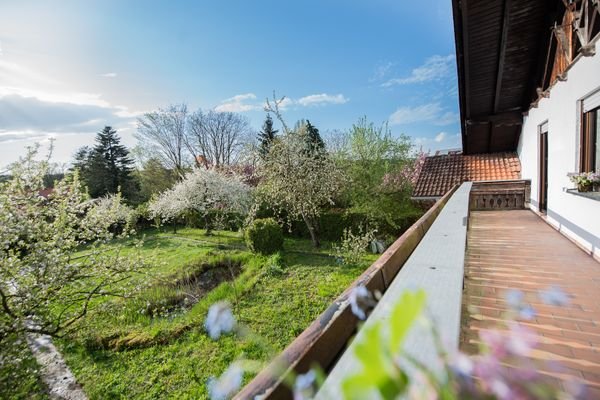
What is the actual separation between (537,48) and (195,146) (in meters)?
23.2

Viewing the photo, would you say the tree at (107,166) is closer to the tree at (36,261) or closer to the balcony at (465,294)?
the tree at (36,261)

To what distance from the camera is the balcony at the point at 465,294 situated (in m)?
0.74

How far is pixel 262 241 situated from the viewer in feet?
30.6

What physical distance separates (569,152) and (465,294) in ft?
12.3

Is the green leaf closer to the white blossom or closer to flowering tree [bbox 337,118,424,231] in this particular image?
flowering tree [bbox 337,118,424,231]

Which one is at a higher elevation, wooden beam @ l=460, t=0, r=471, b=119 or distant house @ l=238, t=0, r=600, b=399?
wooden beam @ l=460, t=0, r=471, b=119

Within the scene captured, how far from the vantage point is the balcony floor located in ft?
5.83

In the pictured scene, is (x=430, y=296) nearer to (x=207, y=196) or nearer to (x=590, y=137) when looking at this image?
(x=590, y=137)

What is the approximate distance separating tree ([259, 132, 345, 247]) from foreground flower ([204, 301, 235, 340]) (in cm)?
906

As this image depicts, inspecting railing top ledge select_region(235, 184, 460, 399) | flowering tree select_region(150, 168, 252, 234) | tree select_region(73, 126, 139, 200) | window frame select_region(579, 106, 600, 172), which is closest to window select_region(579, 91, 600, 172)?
window frame select_region(579, 106, 600, 172)

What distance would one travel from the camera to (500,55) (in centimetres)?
587

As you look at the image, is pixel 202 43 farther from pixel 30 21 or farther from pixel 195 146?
pixel 195 146

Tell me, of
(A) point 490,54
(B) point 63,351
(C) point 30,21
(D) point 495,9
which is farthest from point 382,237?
(C) point 30,21

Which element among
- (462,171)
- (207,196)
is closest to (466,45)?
(462,171)
